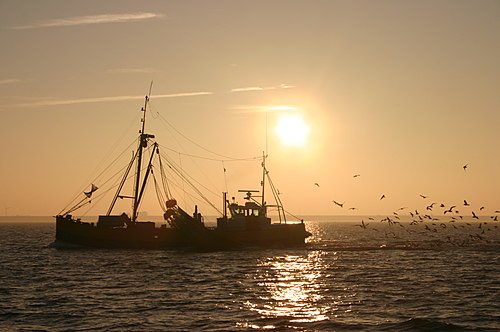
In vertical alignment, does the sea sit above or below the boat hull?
below

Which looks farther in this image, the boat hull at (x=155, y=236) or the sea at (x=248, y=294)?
the boat hull at (x=155, y=236)

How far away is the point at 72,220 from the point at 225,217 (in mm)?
22573

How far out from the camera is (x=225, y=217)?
9719 cm

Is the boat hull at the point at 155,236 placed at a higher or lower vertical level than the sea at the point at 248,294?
higher

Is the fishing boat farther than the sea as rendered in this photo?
Yes

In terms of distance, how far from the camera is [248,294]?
4509 centimetres

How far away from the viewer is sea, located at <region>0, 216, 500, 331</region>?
111 ft

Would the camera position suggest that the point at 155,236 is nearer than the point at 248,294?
No

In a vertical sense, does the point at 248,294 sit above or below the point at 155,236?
below

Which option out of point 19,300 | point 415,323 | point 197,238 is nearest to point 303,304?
point 415,323

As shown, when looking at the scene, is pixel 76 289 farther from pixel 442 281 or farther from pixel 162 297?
pixel 442 281

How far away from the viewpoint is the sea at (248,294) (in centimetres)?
3388

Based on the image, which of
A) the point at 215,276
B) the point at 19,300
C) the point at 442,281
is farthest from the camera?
the point at 215,276

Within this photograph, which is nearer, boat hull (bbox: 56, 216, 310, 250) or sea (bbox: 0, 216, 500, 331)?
sea (bbox: 0, 216, 500, 331)
